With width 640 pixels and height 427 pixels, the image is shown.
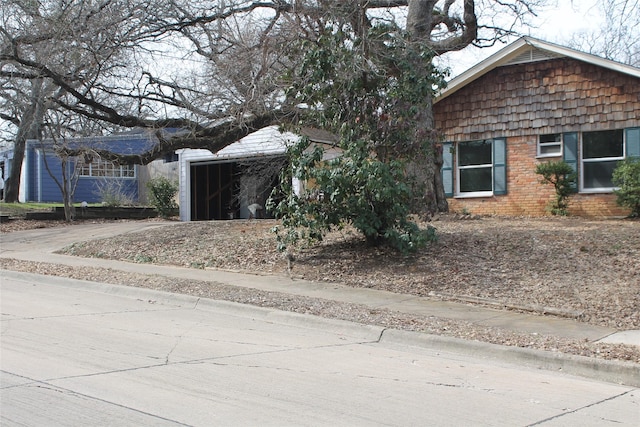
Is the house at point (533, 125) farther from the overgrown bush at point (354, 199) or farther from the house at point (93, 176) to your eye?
the house at point (93, 176)

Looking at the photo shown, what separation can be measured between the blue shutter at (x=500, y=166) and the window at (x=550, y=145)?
108cm

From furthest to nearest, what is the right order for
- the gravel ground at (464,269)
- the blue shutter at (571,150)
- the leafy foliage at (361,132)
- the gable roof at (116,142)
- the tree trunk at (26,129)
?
the gable roof at (116,142)
the tree trunk at (26,129)
the blue shutter at (571,150)
the leafy foliage at (361,132)
the gravel ground at (464,269)

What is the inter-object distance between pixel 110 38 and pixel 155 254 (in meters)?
5.83

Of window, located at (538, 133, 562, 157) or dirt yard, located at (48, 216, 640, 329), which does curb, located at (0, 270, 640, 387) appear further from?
window, located at (538, 133, 562, 157)

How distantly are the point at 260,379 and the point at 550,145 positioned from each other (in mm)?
16748

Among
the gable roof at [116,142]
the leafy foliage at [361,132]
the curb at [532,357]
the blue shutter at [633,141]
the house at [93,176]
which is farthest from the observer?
the house at [93,176]

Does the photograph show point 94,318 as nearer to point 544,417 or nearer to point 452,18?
point 544,417

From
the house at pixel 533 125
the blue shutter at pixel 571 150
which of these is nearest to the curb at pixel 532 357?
the house at pixel 533 125

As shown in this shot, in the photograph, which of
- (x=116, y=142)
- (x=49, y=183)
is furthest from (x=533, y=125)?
(x=49, y=183)

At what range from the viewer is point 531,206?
21266mm

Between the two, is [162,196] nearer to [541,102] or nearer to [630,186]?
[541,102]

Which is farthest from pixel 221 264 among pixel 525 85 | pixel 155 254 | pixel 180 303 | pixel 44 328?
pixel 525 85

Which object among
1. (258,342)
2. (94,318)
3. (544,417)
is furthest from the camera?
(94,318)

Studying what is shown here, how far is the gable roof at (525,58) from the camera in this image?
19.7 meters
